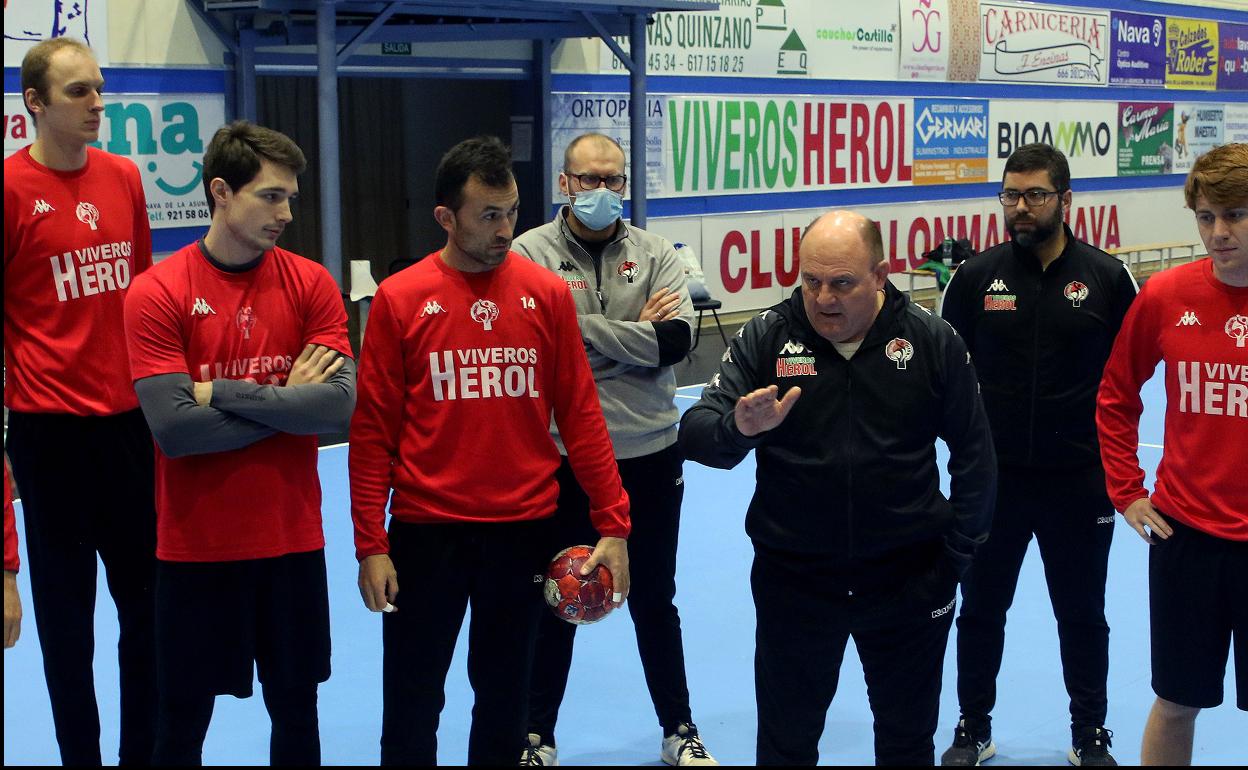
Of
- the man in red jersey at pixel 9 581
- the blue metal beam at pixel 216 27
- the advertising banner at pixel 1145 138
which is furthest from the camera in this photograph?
the advertising banner at pixel 1145 138

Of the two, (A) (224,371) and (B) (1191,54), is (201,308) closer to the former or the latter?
(A) (224,371)

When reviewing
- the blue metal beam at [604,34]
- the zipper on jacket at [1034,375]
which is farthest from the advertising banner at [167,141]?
the zipper on jacket at [1034,375]

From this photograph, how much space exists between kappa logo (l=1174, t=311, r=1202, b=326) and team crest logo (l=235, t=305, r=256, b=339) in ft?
8.04

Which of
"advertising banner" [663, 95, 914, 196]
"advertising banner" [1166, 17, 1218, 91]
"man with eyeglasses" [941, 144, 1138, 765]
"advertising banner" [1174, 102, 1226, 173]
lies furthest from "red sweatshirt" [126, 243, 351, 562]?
"advertising banner" [1166, 17, 1218, 91]

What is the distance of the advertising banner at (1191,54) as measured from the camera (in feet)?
67.9

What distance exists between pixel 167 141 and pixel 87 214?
7.20 metres

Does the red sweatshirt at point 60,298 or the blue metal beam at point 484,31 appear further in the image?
the blue metal beam at point 484,31

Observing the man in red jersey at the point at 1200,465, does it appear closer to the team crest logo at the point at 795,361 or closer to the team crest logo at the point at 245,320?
the team crest logo at the point at 795,361

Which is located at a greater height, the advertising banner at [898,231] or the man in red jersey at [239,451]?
the advertising banner at [898,231]

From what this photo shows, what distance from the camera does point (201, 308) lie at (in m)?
3.50

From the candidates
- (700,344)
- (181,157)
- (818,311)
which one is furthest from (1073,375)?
(700,344)

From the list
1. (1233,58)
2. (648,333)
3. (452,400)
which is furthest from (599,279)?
(1233,58)

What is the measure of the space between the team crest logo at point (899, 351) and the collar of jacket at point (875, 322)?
0.06 feet

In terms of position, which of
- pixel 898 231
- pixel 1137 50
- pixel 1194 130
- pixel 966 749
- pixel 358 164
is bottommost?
pixel 966 749
